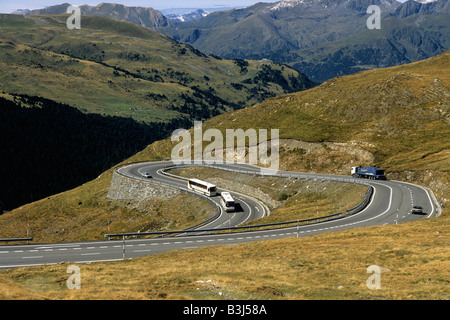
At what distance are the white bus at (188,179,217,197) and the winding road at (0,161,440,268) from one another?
299 centimetres

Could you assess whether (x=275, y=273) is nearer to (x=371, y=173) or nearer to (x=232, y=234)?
(x=232, y=234)

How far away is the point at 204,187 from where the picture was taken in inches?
3415

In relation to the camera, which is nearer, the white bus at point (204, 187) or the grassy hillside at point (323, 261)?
the grassy hillside at point (323, 261)

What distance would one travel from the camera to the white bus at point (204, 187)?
3374 inches

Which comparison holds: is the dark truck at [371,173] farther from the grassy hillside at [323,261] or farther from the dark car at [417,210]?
the dark car at [417,210]

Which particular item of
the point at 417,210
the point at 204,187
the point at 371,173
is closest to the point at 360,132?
the point at 371,173

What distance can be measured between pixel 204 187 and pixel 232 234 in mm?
33492

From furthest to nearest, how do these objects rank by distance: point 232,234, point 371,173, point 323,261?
point 371,173 → point 232,234 → point 323,261

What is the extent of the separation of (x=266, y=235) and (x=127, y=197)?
5793cm

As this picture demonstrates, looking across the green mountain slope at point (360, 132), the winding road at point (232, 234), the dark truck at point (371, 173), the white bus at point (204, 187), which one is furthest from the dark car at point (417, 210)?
the white bus at point (204, 187)

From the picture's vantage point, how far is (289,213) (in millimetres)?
66375

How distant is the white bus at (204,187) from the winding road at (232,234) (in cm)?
299

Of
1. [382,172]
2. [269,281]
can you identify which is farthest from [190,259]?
[382,172]
